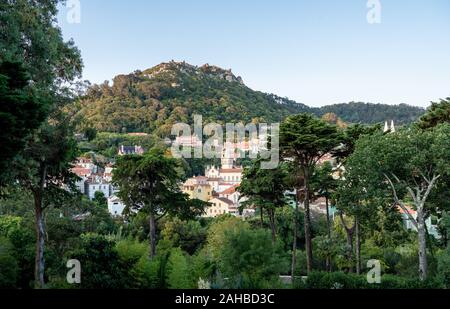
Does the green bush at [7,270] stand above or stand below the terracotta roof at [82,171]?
below

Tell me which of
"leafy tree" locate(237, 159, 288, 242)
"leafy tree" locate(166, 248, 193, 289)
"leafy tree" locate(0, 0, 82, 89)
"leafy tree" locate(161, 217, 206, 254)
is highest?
"leafy tree" locate(0, 0, 82, 89)

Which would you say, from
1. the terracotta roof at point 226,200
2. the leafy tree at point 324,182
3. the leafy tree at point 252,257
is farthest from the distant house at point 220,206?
the leafy tree at point 252,257

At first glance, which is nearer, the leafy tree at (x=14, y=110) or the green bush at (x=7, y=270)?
the leafy tree at (x=14, y=110)

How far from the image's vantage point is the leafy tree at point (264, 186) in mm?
17766

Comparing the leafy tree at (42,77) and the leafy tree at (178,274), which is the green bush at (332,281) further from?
the leafy tree at (42,77)

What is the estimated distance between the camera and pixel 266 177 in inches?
696

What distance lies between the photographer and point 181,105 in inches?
4122

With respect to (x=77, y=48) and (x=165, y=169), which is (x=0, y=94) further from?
(x=165, y=169)

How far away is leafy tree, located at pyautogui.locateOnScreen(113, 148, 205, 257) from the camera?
16.5 meters

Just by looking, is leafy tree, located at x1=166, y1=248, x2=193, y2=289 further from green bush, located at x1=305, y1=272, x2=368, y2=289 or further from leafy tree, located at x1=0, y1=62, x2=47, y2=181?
leafy tree, located at x1=0, y1=62, x2=47, y2=181

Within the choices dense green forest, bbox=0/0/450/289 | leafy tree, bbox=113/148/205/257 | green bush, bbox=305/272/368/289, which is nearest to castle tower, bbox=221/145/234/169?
dense green forest, bbox=0/0/450/289

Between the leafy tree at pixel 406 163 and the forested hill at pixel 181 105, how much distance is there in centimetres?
7286

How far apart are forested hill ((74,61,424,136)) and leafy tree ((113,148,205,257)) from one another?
67.0 metres
